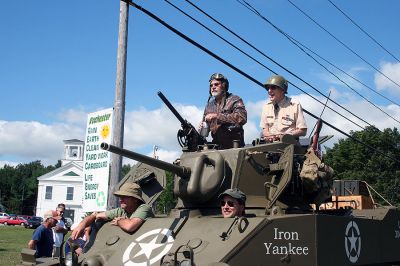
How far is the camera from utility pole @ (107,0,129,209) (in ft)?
36.7

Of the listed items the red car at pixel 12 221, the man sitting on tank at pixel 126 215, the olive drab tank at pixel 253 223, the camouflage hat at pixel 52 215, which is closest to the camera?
the olive drab tank at pixel 253 223

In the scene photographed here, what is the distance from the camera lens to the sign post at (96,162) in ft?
33.7

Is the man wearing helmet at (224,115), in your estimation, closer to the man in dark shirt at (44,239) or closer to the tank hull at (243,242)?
the tank hull at (243,242)

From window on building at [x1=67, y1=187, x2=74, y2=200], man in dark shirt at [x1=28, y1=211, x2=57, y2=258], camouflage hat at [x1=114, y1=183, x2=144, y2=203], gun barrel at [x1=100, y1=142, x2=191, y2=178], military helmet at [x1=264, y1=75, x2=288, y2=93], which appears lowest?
man in dark shirt at [x1=28, y1=211, x2=57, y2=258]

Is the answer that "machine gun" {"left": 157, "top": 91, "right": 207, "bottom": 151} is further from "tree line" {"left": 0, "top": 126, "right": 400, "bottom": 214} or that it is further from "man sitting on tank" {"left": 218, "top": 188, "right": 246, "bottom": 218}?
"tree line" {"left": 0, "top": 126, "right": 400, "bottom": 214}

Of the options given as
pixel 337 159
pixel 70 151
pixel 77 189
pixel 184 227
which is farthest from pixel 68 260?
pixel 70 151

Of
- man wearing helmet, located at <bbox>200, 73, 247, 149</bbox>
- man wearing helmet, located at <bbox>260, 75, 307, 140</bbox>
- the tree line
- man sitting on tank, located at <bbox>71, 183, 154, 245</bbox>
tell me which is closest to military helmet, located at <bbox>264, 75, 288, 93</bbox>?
man wearing helmet, located at <bbox>260, 75, 307, 140</bbox>

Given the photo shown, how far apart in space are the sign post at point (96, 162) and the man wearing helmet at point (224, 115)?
1881mm

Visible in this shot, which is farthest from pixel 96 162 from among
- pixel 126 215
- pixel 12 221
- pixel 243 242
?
pixel 12 221

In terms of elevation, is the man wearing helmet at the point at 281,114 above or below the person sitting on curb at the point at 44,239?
above

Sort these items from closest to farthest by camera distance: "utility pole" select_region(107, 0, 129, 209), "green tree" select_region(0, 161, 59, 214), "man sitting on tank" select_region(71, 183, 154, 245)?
"man sitting on tank" select_region(71, 183, 154, 245), "utility pole" select_region(107, 0, 129, 209), "green tree" select_region(0, 161, 59, 214)

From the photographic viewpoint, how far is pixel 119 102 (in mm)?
11297

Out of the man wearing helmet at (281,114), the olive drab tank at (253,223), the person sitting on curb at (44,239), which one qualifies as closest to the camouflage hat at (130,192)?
the olive drab tank at (253,223)

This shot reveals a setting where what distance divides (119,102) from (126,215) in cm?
360
